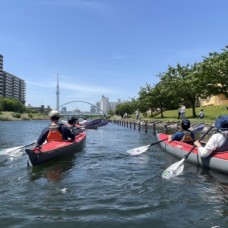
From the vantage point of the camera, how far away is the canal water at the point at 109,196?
6.60 metres

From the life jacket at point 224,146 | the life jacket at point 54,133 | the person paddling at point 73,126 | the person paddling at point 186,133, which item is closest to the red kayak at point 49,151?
the life jacket at point 54,133

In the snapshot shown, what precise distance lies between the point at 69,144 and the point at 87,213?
7.26 m

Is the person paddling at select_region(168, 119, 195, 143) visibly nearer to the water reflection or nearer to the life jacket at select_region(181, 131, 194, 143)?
the life jacket at select_region(181, 131, 194, 143)

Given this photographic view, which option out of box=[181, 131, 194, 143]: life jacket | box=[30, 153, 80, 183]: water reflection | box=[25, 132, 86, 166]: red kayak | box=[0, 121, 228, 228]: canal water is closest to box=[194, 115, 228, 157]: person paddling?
box=[0, 121, 228, 228]: canal water

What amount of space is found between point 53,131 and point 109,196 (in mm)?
5681

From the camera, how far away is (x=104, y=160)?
46.3 ft

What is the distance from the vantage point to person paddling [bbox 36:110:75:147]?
41.9 ft

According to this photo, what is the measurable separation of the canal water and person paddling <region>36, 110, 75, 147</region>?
1018 millimetres

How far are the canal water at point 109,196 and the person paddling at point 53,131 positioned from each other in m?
1.02

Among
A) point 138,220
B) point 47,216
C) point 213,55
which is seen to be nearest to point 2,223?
point 47,216

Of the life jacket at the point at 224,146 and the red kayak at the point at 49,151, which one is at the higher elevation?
the life jacket at the point at 224,146

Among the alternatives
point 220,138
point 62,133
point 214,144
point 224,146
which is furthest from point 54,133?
point 224,146

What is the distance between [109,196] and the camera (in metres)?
8.21

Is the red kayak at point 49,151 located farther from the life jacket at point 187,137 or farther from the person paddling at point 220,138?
the person paddling at point 220,138
